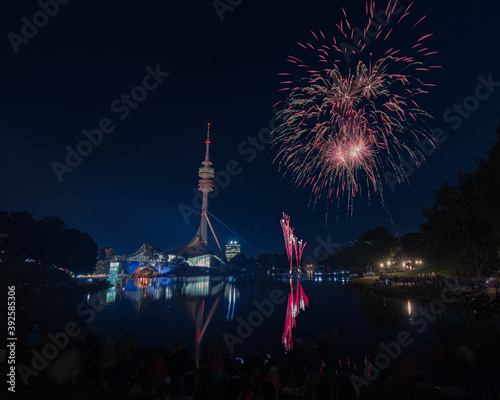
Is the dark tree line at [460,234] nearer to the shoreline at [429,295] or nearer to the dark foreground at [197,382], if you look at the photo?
the shoreline at [429,295]

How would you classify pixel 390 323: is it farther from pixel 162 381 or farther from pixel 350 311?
pixel 162 381

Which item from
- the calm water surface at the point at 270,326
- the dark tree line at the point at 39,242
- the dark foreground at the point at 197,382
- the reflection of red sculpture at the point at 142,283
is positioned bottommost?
the reflection of red sculpture at the point at 142,283

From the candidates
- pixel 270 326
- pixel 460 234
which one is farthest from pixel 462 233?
pixel 270 326

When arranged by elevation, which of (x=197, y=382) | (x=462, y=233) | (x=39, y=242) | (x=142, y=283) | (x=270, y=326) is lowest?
(x=142, y=283)

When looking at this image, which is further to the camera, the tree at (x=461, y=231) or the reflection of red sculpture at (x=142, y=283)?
the reflection of red sculpture at (x=142, y=283)

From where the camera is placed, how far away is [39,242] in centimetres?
5616

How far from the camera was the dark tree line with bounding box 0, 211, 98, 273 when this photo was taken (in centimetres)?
5197

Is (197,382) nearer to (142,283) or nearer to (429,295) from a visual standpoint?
(429,295)

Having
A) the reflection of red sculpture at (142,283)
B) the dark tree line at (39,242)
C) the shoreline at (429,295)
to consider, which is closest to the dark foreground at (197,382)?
the shoreline at (429,295)

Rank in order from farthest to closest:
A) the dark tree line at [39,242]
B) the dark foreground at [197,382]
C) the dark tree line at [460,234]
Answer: the dark tree line at [39,242] < the dark tree line at [460,234] < the dark foreground at [197,382]

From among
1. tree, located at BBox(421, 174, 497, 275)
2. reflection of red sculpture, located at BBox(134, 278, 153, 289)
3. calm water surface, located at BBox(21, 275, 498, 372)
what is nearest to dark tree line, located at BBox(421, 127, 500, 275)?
tree, located at BBox(421, 174, 497, 275)

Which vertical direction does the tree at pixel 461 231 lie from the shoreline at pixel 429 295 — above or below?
above

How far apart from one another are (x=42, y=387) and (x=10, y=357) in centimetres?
349

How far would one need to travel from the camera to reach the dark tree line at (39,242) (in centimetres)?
5197
